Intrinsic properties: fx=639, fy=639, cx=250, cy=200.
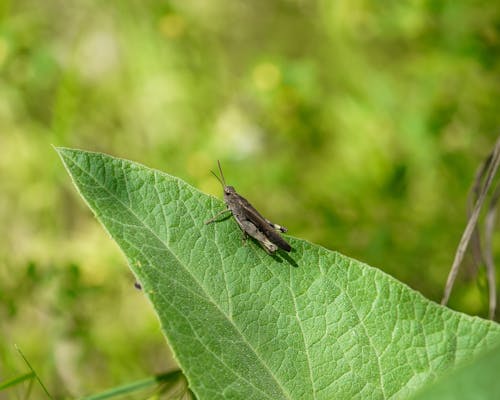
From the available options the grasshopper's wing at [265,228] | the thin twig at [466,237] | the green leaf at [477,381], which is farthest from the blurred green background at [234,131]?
the green leaf at [477,381]

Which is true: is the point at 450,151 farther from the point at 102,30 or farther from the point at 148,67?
the point at 102,30

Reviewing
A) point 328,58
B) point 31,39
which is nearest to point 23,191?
point 31,39

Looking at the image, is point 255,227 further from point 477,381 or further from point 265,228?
point 477,381

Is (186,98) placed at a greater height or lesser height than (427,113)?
greater

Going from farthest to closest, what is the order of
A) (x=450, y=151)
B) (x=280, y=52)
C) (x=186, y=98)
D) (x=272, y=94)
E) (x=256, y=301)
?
(x=280, y=52) → (x=186, y=98) → (x=272, y=94) → (x=450, y=151) → (x=256, y=301)

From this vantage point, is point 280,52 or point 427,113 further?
point 280,52

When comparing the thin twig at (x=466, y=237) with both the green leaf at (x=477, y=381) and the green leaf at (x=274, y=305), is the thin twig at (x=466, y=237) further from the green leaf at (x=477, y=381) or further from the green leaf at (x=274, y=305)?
the green leaf at (x=477, y=381)
